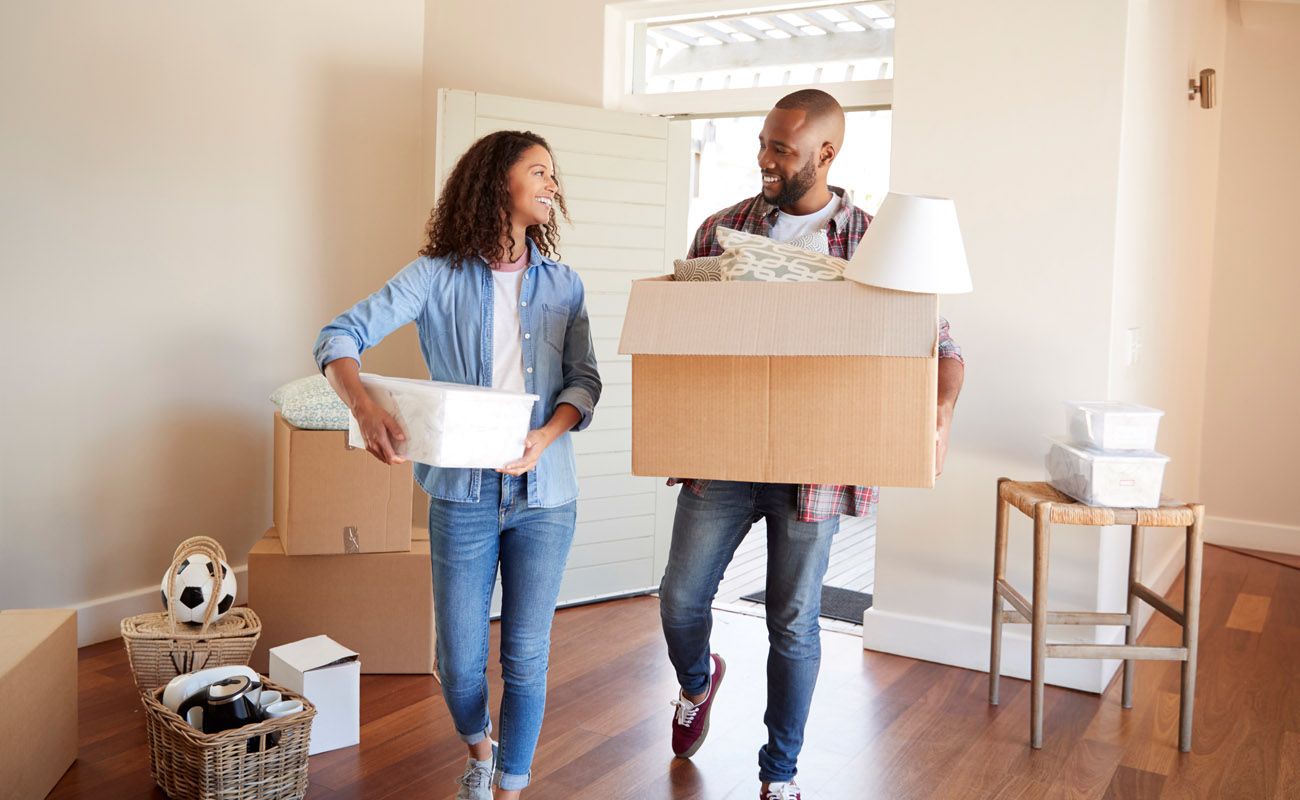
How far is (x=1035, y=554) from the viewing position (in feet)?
8.42

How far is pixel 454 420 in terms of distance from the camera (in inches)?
62.2

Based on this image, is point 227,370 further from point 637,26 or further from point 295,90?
point 637,26

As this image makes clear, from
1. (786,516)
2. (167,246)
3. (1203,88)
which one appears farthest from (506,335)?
(1203,88)

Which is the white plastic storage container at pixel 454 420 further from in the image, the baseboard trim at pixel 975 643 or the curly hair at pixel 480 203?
the baseboard trim at pixel 975 643

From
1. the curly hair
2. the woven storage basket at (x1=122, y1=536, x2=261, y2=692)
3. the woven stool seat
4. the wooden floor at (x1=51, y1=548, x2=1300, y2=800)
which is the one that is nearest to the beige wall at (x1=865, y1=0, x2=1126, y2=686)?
the wooden floor at (x1=51, y1=548, x2=1300, y2=800)

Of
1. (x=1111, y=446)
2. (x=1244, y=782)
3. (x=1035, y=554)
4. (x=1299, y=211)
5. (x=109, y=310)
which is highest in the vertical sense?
(x=1299, y=211)

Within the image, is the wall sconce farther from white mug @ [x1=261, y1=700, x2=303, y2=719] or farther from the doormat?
white mug @ [x1=261, y1=700, x2=303, y2=719]

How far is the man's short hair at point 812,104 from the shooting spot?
78.0 inches

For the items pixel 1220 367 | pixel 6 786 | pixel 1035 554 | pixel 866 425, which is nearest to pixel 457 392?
pixel 866 425

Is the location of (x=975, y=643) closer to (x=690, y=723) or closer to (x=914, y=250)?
(x=690, y=723)

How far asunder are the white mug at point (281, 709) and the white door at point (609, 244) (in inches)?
57.3

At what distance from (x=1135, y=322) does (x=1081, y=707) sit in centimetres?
117

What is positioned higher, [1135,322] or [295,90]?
[295,90]

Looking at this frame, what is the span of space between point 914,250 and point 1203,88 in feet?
10.5
